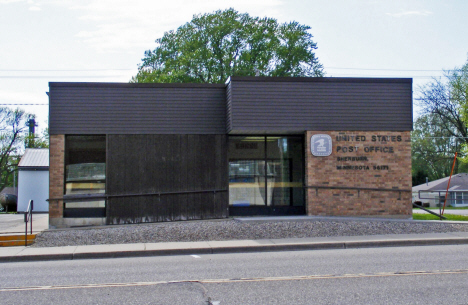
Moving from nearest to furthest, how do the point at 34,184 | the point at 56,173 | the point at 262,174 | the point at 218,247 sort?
the point at 218,247
the point at 56,173
the point at 262,174
the point at 34,184

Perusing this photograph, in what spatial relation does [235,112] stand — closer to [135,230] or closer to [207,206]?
[207,206]

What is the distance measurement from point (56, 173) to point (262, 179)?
671cm

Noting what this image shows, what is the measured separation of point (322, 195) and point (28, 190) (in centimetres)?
1758

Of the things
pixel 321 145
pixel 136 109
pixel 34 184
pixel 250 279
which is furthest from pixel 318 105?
pixel 34 184

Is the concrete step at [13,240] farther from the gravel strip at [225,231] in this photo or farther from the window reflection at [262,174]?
the window reflection at [262,174]

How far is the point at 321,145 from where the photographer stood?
648 inches

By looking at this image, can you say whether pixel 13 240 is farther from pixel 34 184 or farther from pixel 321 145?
pixel 34 184

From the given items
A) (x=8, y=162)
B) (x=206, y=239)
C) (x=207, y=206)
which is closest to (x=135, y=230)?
(x=206, y=239)

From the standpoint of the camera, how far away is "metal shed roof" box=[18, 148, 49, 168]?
27.3 meters

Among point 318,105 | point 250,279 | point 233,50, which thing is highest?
point 233,50

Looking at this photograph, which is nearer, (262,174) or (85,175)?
(85,175)

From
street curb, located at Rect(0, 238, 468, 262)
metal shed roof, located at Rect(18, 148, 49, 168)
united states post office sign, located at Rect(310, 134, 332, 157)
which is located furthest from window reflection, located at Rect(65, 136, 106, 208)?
metal shed roof, located at Rect(18, 148, 49, 168)

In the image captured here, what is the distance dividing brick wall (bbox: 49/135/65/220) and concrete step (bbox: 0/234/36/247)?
101 inches

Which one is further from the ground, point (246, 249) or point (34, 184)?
point (34, 184)
